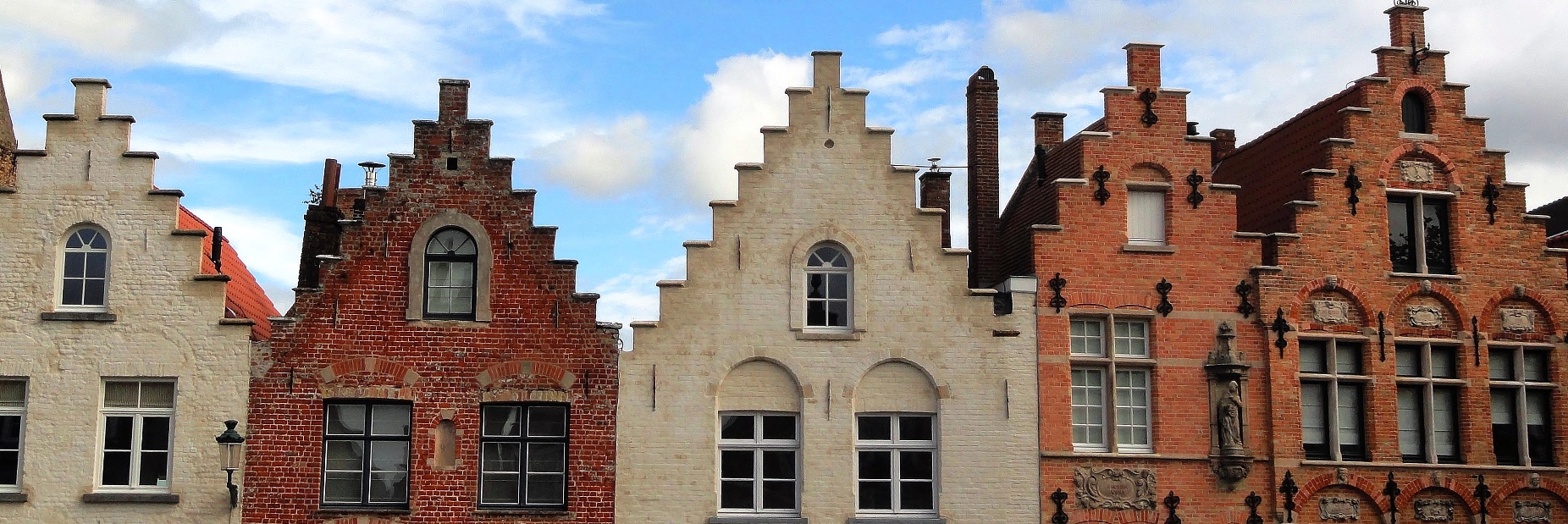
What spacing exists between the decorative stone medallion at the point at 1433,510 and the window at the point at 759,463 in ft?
28.4

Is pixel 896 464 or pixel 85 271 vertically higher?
pixel 85 271

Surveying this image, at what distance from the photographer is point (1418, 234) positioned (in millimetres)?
22828

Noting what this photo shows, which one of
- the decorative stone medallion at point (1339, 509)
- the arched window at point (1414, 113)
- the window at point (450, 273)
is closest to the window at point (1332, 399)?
the decorative stone medallion at point (1339, 509)

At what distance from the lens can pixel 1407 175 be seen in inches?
902

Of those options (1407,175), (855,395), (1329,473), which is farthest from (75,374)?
(1407,175)

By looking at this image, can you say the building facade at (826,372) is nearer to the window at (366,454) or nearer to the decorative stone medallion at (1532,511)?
the window at (366,454)

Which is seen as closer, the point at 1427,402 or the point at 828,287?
the point at 828,287

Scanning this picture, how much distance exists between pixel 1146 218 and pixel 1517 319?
5.67 meters

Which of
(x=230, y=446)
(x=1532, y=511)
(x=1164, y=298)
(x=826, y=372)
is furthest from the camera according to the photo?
(x=1532, y=511)

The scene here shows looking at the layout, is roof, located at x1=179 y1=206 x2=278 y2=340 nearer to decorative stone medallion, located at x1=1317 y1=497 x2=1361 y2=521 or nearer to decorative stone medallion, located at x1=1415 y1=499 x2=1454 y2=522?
decorative stone medallion, located at x1=1317 y1=497 x2=1361 y2=521

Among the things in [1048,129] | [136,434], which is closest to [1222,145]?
[1048,129]

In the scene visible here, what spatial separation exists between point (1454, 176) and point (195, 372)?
57.7 feet

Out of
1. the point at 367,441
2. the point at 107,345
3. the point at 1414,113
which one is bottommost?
the point at 367,441

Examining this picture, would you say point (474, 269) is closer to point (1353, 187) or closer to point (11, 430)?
point (11, 430)
